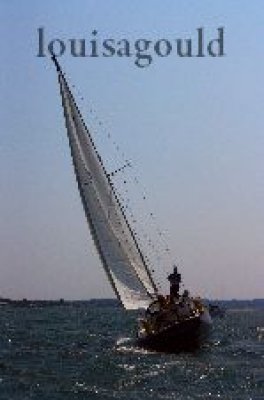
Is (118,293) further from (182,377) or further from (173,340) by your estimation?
Result: (182,377)

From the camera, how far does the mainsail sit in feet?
134

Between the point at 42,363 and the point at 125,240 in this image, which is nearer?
the point at 42,363

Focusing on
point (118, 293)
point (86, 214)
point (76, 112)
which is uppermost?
point (76, 112)

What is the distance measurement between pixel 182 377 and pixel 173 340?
9250 millimetres

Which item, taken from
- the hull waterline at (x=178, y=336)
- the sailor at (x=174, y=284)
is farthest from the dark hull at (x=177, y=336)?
the sailor at (x=174, y=284)

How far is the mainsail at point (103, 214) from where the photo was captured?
1604 inches

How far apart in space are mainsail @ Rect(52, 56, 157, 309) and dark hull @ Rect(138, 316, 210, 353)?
7.39 ft

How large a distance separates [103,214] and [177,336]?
672cm

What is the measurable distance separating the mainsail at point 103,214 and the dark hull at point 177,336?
2254 mm

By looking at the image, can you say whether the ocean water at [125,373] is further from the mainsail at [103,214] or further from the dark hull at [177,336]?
the mainsail at [103,214]

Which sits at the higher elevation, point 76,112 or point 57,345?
point 76,112

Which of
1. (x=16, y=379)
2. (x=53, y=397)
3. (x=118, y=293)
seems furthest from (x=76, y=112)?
(x=53, y=397)

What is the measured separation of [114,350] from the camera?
45.6m

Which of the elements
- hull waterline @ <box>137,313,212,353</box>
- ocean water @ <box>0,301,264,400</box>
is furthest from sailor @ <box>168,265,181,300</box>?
ocean water @ <box>0,301,264,400</box>
